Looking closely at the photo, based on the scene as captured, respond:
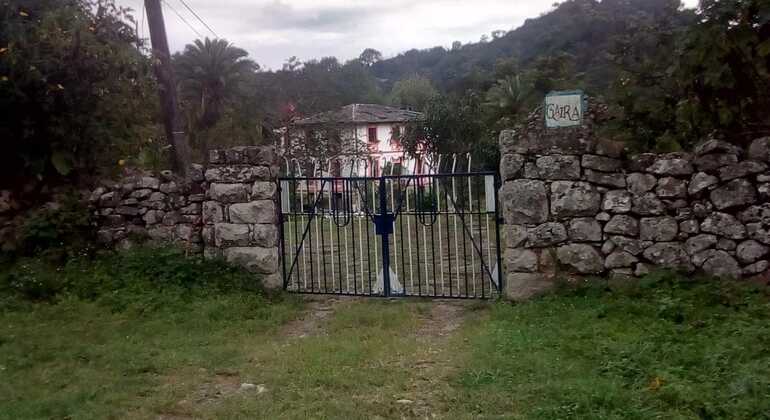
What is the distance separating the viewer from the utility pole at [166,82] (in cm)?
1478

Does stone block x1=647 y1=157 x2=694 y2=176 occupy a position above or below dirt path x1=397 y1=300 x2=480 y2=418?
above

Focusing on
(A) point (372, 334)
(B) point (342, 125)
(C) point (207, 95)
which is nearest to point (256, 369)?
(A) point (372, 334)

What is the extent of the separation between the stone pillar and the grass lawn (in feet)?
2.66

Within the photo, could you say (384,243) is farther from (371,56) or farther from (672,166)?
(371,56)

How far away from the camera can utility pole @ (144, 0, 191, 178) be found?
1478 cm

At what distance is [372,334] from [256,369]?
142cm

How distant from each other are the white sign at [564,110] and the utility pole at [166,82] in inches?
334

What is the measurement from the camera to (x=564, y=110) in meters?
8.18

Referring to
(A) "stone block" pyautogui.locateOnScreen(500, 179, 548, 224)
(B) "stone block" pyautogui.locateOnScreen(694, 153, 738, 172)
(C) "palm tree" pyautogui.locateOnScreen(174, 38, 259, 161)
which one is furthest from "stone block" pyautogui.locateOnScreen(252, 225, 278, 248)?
(C) "palm tree" pyautogui.locateOnScreen(174, 38, 259, 161)

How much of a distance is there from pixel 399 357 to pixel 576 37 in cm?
2659

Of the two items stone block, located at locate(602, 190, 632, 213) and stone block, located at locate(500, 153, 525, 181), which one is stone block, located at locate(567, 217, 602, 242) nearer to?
stone block, located at locate(602, 190, 632, 213)

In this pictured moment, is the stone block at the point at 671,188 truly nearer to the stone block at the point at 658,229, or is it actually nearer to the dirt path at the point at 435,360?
the stone block at the point at 658,229

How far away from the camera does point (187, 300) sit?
861 centimetres

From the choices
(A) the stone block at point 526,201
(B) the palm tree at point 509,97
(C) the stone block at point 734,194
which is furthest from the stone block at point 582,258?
(B) the palm tree at point 509,97
